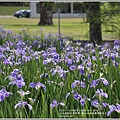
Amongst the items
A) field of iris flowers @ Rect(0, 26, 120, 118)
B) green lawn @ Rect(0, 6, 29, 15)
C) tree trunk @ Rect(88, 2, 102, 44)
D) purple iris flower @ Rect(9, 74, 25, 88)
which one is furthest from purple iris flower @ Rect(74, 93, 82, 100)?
green lawn @ Rect(0, 6, 29, 15)

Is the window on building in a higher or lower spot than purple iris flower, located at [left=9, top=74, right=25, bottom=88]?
higher

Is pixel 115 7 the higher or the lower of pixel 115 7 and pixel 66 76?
the higher

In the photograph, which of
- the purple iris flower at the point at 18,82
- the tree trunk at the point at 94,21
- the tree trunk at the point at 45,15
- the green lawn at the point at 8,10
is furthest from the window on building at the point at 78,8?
the purple iris flower at the point at 18,82

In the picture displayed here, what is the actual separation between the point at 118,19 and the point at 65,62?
12.3ft

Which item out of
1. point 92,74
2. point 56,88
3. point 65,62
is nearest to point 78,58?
point 65,62

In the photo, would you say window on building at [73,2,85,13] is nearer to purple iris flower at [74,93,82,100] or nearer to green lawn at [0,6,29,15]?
green lawn at [0,6,29,15]

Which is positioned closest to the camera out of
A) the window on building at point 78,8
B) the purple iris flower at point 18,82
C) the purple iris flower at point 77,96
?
the purple iris flower at point 77,96

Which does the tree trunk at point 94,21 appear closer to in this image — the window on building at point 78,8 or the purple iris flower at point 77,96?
the window on building at point 78,8

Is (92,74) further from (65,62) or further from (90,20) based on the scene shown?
(90,20)

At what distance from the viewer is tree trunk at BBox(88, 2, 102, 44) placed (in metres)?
6.38

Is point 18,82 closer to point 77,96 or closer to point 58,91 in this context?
point 58,91

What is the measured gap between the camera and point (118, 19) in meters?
6.52

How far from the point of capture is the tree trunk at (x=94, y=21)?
638 cm

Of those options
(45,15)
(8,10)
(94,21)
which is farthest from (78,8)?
(45,15)
